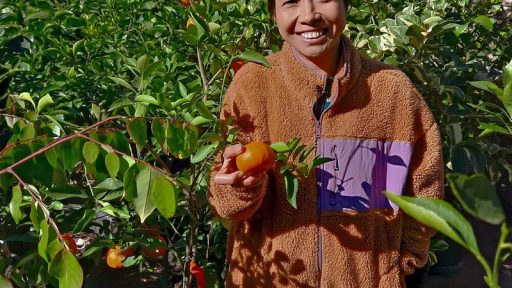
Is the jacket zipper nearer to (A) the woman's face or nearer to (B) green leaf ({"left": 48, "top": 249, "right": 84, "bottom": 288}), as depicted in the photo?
(A) the woman's face

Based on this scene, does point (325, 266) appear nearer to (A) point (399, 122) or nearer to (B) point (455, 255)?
(A) point (399, 122)

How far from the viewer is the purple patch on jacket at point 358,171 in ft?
5.65

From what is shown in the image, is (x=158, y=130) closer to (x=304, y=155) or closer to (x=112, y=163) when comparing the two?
(x=112, y=163)

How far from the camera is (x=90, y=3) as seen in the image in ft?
9.23

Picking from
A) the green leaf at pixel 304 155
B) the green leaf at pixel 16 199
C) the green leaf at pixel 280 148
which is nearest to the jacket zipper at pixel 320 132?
the green leaf at pixel 304 155

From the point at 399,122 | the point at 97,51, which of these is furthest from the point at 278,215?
the point at 97,51

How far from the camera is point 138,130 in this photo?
140cm

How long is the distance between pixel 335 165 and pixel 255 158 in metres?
0.35

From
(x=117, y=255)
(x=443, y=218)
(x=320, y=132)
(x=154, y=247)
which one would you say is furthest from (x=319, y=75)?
(x=443, y=218)

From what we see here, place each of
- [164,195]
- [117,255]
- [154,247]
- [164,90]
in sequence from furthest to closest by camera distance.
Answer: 1. [164,90]
2. [117,255]
3. [154,247]
4. [164,195]

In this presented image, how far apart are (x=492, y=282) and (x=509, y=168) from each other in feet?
6.82

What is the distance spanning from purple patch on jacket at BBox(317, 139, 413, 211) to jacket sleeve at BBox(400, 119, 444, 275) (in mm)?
43

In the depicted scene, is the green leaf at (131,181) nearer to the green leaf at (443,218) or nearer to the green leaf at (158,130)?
the green leaf at (158,130)

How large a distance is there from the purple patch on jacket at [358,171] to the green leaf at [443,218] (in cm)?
117
